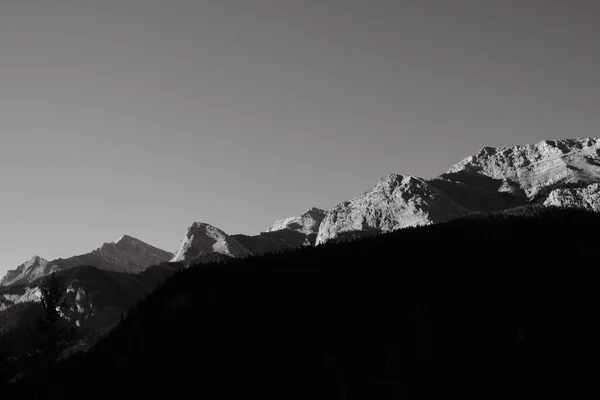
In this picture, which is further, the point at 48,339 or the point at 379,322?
the point at 379,322

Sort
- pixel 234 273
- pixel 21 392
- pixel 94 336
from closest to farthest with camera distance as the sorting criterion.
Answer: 1. pixel 21 392
2. pixel 234 273
3. pixel 94 336

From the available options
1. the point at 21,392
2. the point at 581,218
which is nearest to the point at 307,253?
the point at 581,218

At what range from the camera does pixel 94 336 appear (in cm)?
18075

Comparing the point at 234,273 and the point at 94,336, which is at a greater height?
the point at 234,273

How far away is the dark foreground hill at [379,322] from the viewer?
104688 mm

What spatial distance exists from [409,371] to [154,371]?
5872 centimetres

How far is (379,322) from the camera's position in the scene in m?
129

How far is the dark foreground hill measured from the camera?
105 metres

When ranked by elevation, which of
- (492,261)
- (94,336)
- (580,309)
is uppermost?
(492,261)

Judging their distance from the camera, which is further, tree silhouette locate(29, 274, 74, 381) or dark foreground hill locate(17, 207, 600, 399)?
dark foreground hill locate(17, 207, 600, 399)

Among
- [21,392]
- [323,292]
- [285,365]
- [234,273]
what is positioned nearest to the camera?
[21,392]

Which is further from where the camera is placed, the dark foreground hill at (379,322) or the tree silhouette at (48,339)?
the dark foreground hill at (379,322)

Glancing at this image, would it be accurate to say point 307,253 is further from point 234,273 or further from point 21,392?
point 21,392

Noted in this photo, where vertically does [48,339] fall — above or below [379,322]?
below
